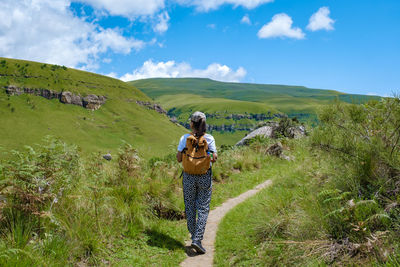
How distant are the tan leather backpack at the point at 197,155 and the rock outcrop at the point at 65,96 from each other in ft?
601

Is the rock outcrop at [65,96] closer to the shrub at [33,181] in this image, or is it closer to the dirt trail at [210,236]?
the dirt trail at [210,236]

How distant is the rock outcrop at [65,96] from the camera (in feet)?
527

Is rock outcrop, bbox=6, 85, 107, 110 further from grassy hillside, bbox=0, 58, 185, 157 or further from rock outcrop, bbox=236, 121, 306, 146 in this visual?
rock outcrop, bbox=236, 121, 306, 146

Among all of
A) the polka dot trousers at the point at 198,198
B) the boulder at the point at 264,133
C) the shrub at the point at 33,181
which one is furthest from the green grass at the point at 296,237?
the boulder at the point at 264,133

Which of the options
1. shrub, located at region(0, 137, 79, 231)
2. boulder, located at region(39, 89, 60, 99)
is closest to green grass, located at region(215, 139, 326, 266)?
shrub, located at region(0, 137, 79, 231)

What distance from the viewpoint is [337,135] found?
4.78 meters

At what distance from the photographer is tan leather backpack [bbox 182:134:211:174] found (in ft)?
17.5

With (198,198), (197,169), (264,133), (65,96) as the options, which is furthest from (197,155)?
(65,96)

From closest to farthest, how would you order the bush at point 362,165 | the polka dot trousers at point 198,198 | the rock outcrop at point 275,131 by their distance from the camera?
1. the bush at point 362,165
2. the polka dot trousers at point 198,198
3. the rock outcrop at point 275,131

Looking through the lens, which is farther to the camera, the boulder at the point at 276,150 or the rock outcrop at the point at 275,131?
the rock outcrop at the point at 275,131

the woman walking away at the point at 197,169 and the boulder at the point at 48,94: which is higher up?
the boulder at the point at 48,94

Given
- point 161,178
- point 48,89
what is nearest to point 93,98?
point 48,89

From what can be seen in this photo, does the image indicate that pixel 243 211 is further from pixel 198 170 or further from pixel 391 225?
pixel 391 225

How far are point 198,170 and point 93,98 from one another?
19082cm
